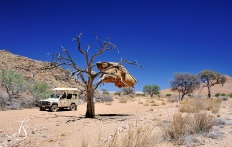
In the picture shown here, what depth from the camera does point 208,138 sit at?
24.0ft

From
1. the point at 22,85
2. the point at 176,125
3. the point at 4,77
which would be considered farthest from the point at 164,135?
the point at 22,85

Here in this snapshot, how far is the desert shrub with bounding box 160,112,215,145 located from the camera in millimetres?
7125

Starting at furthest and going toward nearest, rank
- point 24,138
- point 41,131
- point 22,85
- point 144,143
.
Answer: point 22,85, point 41,131, point 24,138, point 144,143

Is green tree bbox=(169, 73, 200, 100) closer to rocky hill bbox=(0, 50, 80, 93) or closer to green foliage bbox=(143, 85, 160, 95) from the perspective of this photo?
rocky hill bbox=(0, 50, 80, 93)

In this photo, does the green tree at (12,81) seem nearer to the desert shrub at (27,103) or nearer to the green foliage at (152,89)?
the desert shrub at (27,103)

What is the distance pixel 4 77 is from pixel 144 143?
25.3 m

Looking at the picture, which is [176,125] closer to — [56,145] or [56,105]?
[56,145]

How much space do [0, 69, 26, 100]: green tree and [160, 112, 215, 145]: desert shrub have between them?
922 inches

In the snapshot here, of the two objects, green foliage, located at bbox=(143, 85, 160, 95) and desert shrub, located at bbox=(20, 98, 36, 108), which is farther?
green foliage, located at bbox=(143, 85, 160, 95)

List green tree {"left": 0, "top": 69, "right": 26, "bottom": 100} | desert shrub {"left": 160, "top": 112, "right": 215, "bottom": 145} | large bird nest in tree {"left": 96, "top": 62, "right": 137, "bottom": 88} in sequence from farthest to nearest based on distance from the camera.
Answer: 1. green tree {"left": 0, "top": 69, "right": 26, "bottom": 100}
2. large bird nest in tree {"left": 96, "top": 62, "right": 137, "bottom": 88}
3. desert shrub {"left": 160, "top": 112, "right": 215, "bottom": 145}

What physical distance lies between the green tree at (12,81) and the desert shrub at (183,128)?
23415 millimetres

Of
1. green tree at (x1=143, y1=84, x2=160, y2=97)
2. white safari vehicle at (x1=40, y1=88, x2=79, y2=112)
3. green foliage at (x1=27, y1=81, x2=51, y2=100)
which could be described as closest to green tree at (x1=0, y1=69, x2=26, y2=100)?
green foliage at (x1=27, y1=81, x2=51, y2=100)

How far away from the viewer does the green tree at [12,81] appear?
26830mm

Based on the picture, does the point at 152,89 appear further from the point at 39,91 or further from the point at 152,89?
the point at 39,91
